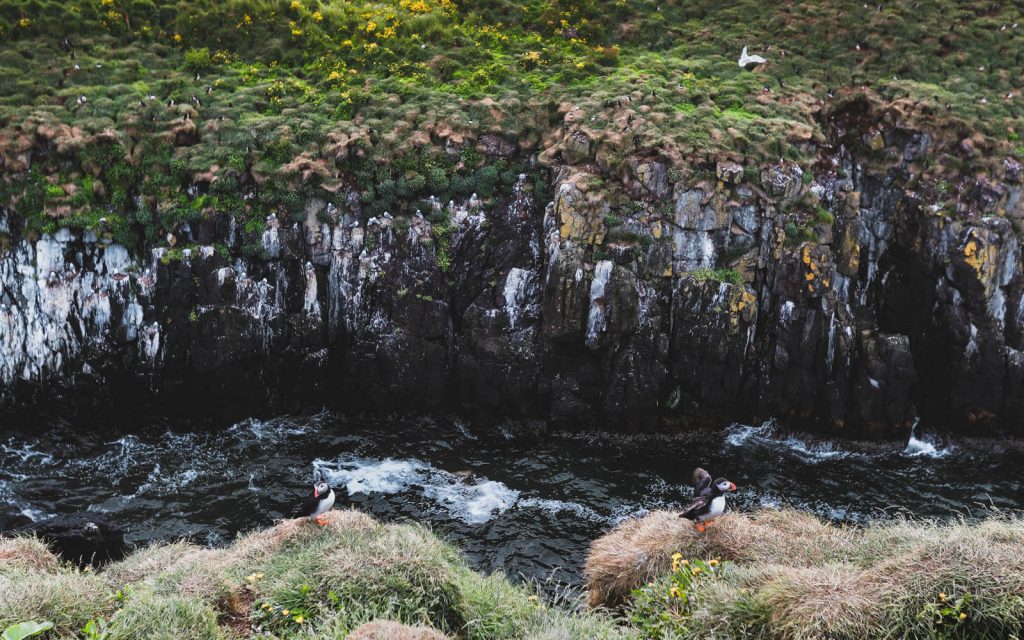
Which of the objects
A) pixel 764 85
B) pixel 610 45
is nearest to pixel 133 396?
pixel 610 45

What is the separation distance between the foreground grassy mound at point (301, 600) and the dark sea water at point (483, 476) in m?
6.18

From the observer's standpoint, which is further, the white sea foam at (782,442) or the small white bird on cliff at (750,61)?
the small white bird on cliff at (750,61)

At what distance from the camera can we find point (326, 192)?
23672mm

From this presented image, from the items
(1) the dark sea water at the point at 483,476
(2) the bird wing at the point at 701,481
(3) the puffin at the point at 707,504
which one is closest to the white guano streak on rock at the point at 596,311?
(1) the dark sea water at the point at 483,476

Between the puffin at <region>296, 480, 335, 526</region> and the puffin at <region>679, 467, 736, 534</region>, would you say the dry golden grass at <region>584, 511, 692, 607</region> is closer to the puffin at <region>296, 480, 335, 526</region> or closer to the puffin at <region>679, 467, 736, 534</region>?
the puffin at <region>679, 467, 736, 534</region>

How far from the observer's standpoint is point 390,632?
25.5 ft

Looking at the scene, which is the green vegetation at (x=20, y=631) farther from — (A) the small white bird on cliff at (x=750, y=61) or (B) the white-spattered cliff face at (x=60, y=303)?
(A) the small white bird on cliff at (x=750, y=61)

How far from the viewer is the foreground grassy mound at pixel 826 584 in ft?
25.7

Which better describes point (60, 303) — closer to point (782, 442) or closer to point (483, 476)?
point (483, 476)

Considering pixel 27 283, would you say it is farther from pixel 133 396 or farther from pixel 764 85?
pixel 764 85

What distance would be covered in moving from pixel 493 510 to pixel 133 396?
1327cm

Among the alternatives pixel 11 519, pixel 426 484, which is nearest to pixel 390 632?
pixel 426 484

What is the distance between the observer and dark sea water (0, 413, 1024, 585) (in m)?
17.7

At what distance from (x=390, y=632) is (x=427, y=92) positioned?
24.3 metres
